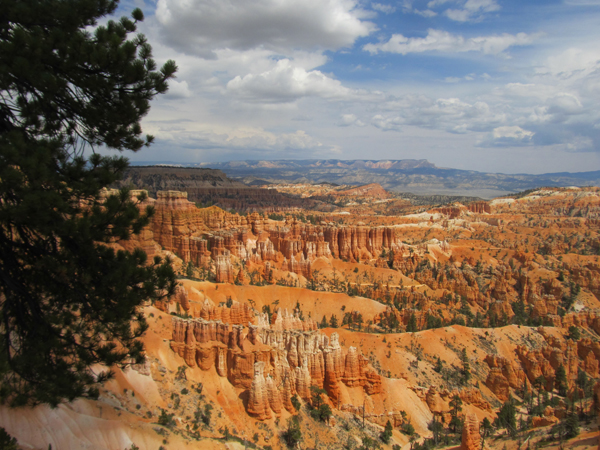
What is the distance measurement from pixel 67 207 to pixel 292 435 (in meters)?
21.1

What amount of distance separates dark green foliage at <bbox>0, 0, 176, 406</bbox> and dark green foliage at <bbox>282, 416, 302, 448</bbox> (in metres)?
17.0

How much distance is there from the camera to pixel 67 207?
8398mm

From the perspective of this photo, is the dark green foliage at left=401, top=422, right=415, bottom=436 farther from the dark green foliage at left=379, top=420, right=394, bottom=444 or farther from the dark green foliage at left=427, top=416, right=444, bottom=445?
the dark green foliage at left=379, top=420, right=394, bottom=444

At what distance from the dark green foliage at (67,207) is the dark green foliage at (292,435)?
668 inches

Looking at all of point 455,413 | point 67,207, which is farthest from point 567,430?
point 67,207

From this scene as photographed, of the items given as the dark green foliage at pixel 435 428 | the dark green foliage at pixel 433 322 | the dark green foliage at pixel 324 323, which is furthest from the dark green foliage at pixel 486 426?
the dark green foliage at pixel 324 323

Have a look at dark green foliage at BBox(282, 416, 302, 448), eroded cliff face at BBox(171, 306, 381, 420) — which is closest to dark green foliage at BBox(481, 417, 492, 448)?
eroded cliff face at BBox(171, 306, 381, 420)

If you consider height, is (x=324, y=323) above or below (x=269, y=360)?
below

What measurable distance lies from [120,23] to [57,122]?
3.09 metres

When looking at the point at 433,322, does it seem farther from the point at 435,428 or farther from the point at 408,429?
the point at 408,429

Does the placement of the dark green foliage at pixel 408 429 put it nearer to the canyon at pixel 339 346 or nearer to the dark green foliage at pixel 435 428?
the canyon at pixel 339 346

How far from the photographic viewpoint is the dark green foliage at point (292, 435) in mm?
23978

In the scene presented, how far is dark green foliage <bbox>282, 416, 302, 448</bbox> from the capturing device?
2398cm


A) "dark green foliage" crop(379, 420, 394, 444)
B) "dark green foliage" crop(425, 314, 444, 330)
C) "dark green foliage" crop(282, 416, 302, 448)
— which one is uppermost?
"dark green foliage" crop(282, 416, 302, 448)
